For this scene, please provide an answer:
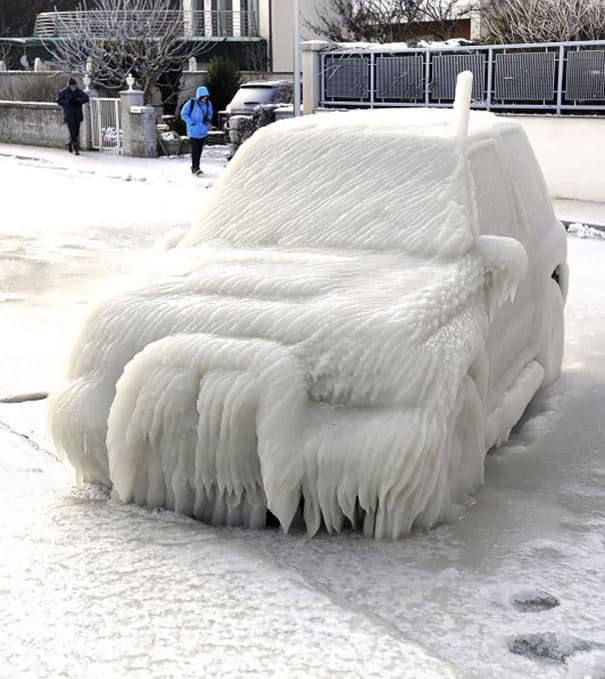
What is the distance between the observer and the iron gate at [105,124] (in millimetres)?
24359

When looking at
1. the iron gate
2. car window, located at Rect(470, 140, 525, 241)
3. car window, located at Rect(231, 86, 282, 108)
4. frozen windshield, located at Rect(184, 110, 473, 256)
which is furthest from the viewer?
car window, located at Rect(231, 86, 282, 108)

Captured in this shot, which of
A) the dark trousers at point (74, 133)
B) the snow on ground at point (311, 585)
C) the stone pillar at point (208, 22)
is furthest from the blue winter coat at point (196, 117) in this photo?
the stone pillar at point (208, 22)

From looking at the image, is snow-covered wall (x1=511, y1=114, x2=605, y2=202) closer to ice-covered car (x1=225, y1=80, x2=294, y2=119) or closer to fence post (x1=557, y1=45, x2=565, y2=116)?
fence post (x1=557, y1=45, x2=565, y2=116)

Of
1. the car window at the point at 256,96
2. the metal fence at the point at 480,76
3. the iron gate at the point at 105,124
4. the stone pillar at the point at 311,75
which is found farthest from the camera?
the car window at the point at 256,96

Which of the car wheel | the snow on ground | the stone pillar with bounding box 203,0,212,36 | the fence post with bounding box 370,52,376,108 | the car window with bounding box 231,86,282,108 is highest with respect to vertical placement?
the stone pillar with bounding box 203,0,212,36

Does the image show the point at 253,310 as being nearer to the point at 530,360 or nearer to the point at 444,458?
the point at 444,458

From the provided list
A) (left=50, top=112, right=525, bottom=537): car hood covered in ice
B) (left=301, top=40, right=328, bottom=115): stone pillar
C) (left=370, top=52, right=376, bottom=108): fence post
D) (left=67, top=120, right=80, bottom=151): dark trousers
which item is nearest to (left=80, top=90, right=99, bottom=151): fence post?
(left=67, top=120, right=80, bottom=151): dark trousers

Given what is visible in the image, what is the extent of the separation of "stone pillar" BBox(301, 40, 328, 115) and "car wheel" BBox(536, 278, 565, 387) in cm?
1443

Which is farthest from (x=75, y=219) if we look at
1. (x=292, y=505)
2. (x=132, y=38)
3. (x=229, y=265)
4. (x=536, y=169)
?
(x=132, y=38)

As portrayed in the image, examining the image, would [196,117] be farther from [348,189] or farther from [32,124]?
[348,189]

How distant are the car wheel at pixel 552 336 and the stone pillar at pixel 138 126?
61.0 feet

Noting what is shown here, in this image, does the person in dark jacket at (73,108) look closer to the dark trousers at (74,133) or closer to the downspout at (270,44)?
the dark trousers at (74,133)

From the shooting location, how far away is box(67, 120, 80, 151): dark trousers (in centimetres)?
2412

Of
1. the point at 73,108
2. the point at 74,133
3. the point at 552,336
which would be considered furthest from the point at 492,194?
the point at 74,133
